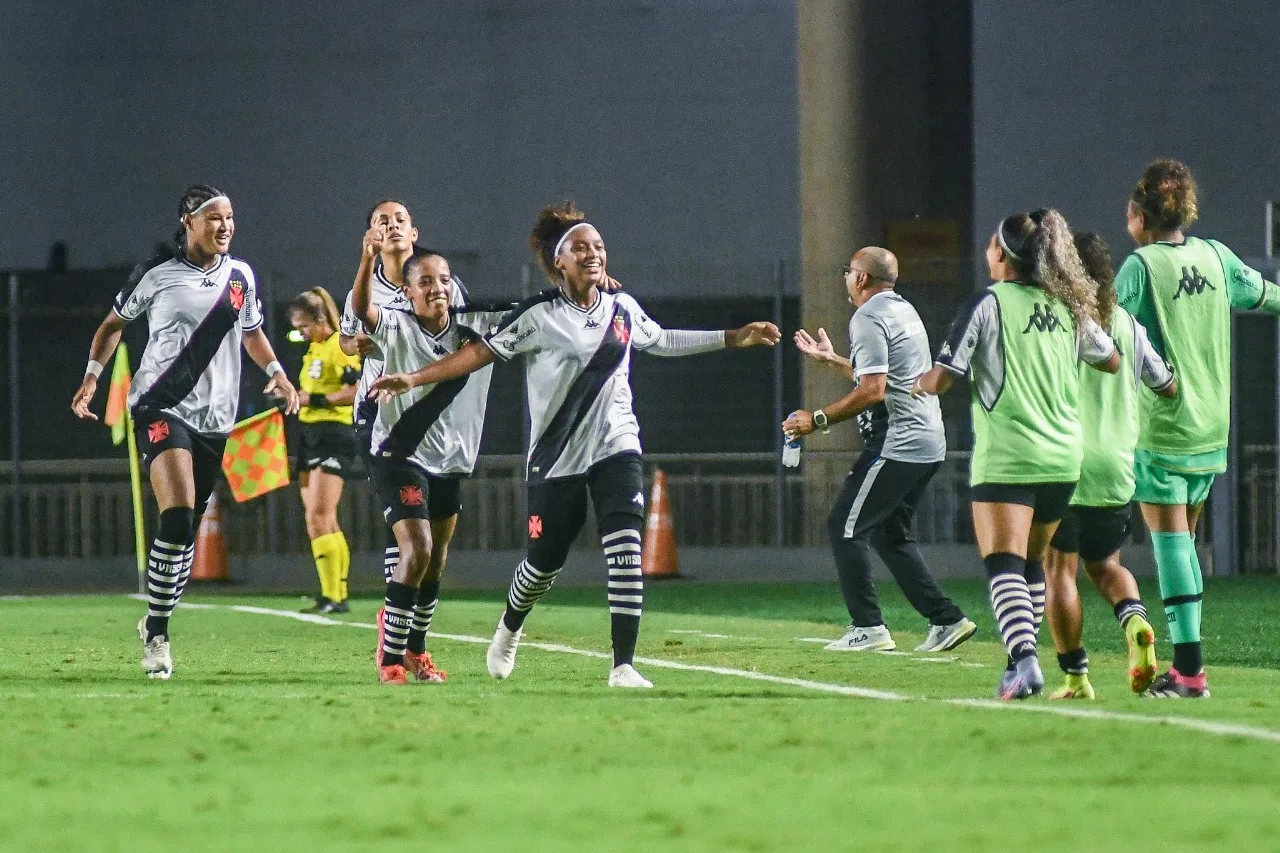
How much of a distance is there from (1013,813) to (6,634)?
888 cm

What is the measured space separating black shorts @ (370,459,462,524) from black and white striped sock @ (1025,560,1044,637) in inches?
94.4

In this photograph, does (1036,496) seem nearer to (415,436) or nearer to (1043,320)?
(1043,320)

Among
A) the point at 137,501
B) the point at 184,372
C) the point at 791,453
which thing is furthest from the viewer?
the point at 137,501

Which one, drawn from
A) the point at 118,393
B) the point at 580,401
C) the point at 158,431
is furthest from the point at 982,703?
the point at 118,393

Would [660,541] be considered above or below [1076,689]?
below

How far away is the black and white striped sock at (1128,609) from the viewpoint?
8000 mm

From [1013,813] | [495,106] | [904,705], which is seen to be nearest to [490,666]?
[904,705]

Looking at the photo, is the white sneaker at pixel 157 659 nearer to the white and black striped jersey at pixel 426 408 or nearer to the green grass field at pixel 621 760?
the green grass field at pixel 621 760

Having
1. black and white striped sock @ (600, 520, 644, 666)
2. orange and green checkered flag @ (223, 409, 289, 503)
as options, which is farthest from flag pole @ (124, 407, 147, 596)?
black and white striped sock @ (600, 520, 644, 666)

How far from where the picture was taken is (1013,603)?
7723 millimetres

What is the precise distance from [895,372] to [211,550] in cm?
1049

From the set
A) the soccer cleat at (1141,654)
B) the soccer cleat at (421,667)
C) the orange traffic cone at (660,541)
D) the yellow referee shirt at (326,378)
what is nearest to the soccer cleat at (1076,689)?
the soccer cleat at (1141,654)

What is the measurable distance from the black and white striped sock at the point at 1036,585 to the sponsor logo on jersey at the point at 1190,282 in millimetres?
1142

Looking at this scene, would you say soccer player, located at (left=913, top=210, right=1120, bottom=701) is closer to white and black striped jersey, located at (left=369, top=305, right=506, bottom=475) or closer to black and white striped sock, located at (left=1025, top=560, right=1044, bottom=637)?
black and white striped sock, located at (left=1025, top=560, right=1044, bottom=637)
